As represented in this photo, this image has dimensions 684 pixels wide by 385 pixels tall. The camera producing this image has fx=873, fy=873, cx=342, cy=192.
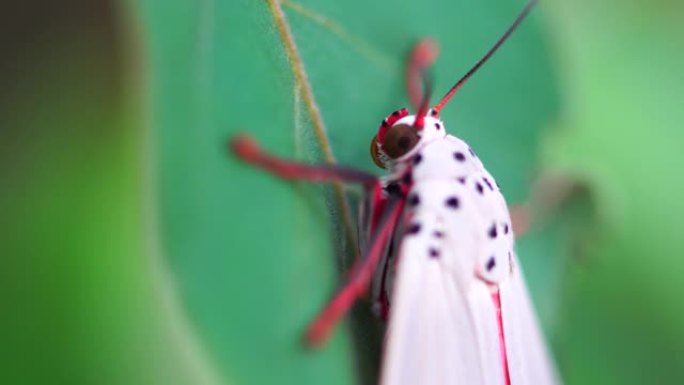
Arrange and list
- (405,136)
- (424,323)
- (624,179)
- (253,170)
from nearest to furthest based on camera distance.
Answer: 1. (253,170)
2. (424,323)
3. (405,136)
4. (624,179)

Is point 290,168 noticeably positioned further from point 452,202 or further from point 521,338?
point 521,338

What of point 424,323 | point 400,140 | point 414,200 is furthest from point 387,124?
point 424,323

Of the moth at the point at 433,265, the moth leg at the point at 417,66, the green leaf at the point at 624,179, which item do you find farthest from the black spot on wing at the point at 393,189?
the green leaf at the point at 624,179

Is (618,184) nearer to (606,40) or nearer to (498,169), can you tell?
(606,40)

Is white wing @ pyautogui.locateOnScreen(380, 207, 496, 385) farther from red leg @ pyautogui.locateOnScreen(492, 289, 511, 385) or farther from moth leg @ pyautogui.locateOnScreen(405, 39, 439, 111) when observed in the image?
moth leg @ pyautogui.locateOnScreen(405, 39, 439, 111)

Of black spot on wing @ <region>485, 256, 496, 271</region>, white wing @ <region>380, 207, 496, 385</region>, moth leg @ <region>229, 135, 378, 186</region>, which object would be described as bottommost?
white wing @ <region>380, 207, 496, 385</region>

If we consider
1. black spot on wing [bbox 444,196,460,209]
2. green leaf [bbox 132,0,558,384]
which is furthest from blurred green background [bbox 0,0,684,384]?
black spot on wing [bbox 444,196,460,209]
